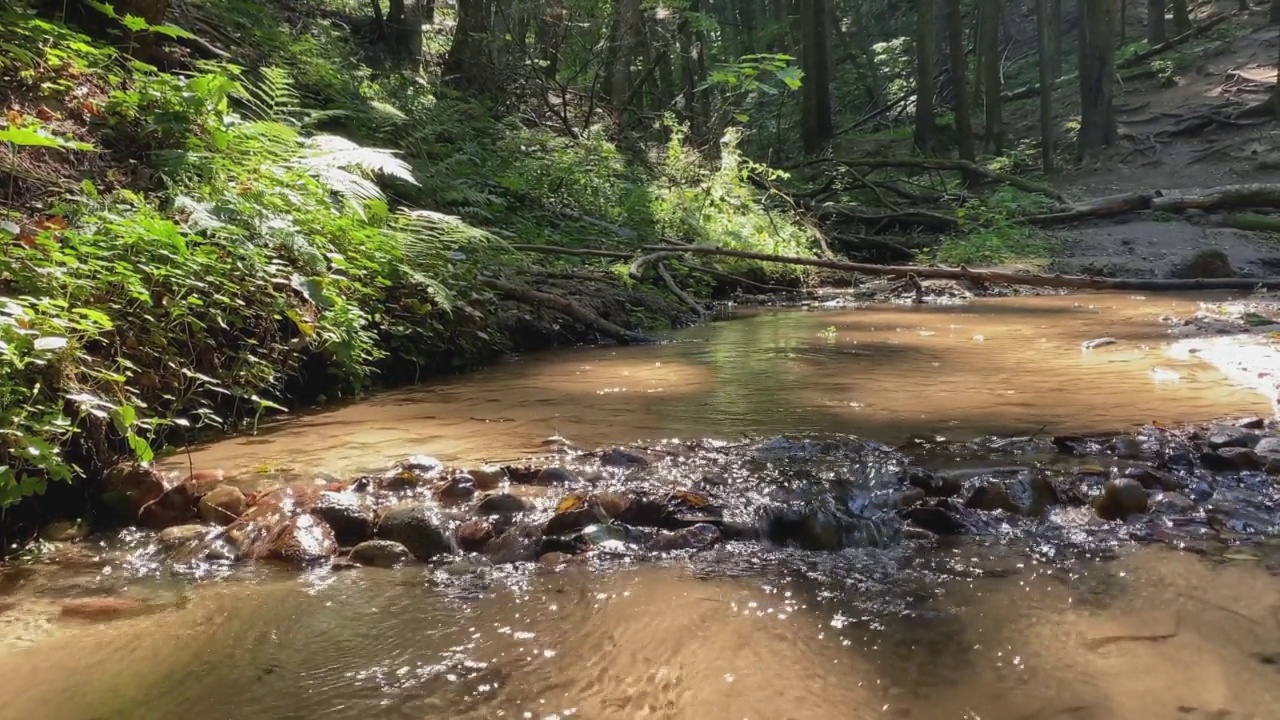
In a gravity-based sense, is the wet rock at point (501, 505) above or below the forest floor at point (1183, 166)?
below

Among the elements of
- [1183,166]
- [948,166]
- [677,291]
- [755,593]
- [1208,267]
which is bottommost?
[755,593]

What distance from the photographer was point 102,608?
7.60 ft

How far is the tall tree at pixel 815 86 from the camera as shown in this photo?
714 inches

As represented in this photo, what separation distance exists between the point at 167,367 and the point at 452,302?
2.34 m

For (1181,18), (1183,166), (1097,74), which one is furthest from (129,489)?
(1181,18)

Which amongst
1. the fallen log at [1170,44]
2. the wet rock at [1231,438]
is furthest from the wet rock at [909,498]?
the fallen log at [1170,44]

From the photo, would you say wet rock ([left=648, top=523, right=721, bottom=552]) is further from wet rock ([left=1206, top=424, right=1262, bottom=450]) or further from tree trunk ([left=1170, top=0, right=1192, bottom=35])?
tree trunk ([left=1170, top=0, right=1192, bottom=35])

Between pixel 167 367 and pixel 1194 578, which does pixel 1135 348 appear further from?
pixel 167 367

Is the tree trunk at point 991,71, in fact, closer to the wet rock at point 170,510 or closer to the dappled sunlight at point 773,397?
the dappled sunlight at point 773,397

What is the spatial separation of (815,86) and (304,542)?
695 inches

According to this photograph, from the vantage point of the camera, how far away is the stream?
1824 mm

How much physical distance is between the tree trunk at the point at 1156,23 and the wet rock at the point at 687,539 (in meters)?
28.1

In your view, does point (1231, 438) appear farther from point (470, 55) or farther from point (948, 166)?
point (948, 166)

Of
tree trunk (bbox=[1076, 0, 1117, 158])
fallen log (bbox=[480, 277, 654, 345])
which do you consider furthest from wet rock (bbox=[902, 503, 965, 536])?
tree trunk (bbox=[1076, 0, 1117, 158])
